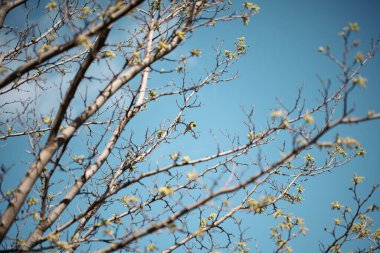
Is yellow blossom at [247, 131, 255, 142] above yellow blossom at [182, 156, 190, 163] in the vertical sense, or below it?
above

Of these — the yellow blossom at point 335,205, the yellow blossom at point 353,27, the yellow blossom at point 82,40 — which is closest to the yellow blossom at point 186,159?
the yellow blossom at point 82,40

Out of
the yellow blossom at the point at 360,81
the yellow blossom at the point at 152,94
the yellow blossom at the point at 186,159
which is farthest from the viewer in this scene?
the yellow blossom at the point at 152,94

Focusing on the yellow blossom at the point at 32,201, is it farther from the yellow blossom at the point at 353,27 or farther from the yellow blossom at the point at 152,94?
the yellow blossom at the point at 353,27

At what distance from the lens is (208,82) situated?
5727mm

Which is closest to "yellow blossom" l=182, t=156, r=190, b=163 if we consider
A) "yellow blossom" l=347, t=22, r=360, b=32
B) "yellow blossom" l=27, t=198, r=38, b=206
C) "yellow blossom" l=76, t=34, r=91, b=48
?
"yellow blossom" l=76, t=34, r=91, b=48

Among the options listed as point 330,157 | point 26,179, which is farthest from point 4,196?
point 330,157

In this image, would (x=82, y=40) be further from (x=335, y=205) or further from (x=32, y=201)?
(x=335, y=205)

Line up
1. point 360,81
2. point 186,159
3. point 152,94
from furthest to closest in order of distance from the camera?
point 152,94 → point 186,159 → point 360,81

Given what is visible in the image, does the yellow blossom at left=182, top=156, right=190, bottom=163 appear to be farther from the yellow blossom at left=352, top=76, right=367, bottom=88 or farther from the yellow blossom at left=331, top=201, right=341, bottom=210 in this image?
the yellow blossom at left=331, top=201, right=341, bottom=210

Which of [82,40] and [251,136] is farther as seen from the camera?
[251,136]

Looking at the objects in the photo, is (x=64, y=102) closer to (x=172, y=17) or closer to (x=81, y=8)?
(x=172, y=17)

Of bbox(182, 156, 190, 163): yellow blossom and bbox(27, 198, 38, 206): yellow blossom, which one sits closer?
bbox(27, 198, 38, 206): yellow blossom

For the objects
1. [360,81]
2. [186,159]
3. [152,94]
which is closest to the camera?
[360,81]

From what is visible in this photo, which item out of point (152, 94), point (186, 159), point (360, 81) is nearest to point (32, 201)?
point (186, 159)
